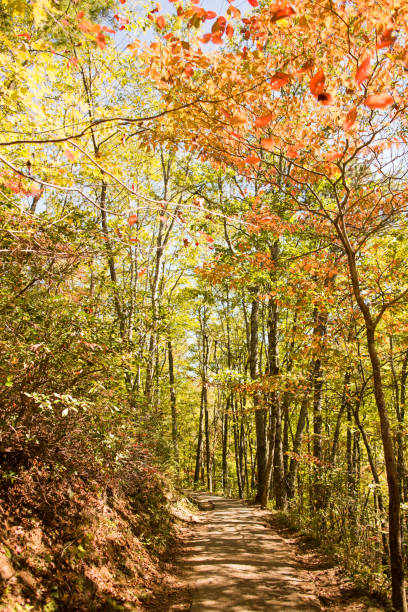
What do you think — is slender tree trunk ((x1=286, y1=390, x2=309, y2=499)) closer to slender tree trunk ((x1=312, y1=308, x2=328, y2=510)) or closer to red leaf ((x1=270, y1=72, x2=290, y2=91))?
slender tree trunk ((x1=312, y1=308, x2=328, y2=510))

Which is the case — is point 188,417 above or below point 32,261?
below

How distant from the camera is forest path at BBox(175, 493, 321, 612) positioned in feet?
13.5

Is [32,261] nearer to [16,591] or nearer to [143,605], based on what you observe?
[16,591]

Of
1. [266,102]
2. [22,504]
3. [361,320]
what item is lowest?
[22,504]

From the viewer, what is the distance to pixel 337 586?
4656mm

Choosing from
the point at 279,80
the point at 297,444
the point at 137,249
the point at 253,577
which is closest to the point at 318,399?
the point at 253,577

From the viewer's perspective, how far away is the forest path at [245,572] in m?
4.11

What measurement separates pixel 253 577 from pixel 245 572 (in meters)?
0.24

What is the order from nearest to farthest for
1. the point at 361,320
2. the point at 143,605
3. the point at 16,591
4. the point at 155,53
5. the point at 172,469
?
the point at 16,591 < the point at 155,53 < the point at 143,605 < the point at 361,320 < the point at 172,469

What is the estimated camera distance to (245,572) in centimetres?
503

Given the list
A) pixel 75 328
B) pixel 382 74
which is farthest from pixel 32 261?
pixel 382 74

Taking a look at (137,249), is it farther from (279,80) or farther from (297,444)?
(297,444)

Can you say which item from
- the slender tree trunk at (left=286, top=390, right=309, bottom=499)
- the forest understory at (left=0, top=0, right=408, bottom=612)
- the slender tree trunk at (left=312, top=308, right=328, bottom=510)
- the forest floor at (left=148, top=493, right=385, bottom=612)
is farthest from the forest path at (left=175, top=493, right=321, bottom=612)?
the slender tree trunk at (left=286, top=390, right=309, bottom=499)

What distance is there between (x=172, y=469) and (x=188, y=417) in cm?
1585
